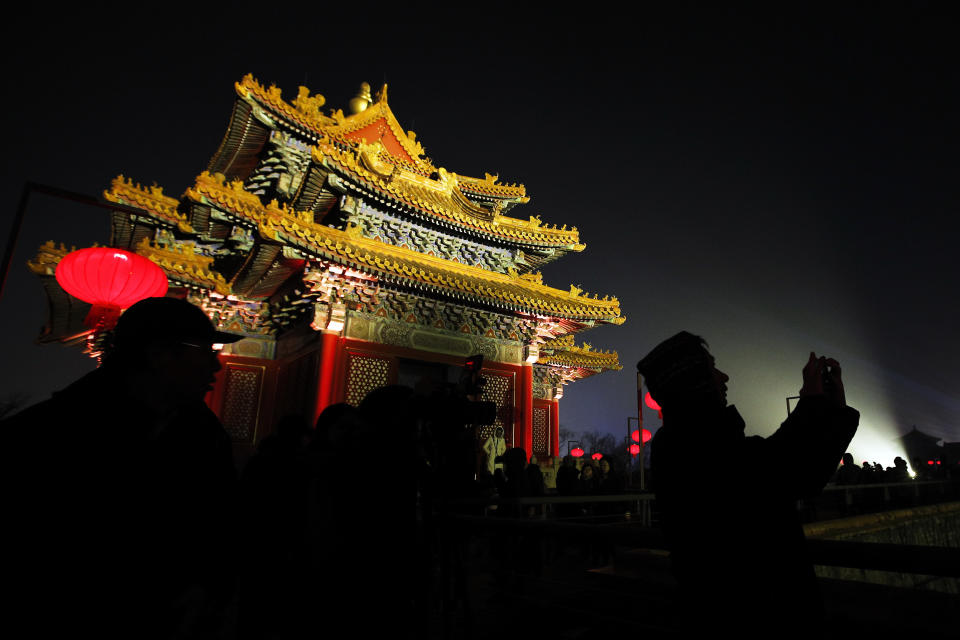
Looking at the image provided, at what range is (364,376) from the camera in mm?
10016

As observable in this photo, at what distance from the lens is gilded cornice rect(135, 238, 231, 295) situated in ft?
33.5

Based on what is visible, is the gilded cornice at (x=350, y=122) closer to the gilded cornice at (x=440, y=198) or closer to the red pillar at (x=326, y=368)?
the gilded cornice at (x=440, y=198)

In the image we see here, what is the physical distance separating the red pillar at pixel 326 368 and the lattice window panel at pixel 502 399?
3277 millimetres

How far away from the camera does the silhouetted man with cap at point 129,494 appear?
1106 millimetres

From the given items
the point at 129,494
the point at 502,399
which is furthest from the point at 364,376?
the point at 129,494

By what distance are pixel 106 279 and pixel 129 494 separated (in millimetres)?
7091

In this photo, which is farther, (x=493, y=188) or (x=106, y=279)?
(x=493, y=188)

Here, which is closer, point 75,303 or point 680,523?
point 680,523

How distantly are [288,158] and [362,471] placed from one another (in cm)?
1228

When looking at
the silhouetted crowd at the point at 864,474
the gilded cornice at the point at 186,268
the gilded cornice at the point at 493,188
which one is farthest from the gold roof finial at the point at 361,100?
the silhouetted crowd at the point at 864,474

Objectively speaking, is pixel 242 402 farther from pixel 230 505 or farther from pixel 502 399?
pixel 230 505

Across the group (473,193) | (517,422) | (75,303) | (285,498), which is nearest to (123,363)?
(285,498)

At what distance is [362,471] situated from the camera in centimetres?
219

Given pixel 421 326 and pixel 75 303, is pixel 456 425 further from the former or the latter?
pixel 75 303
